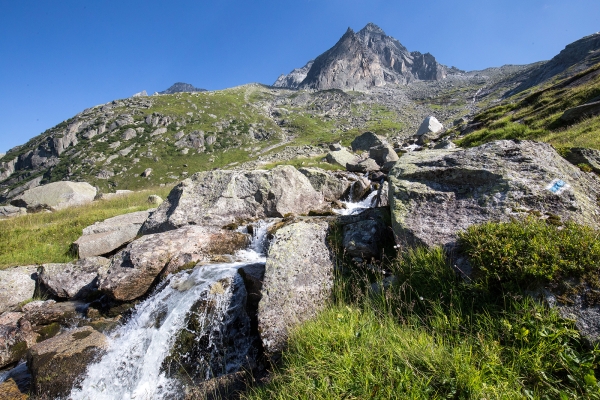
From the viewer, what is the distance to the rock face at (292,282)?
5.92 m

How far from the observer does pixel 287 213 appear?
1488 cm

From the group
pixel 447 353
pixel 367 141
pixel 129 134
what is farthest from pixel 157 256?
pixel 129 134

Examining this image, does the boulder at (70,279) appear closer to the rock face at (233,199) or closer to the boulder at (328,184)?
the rock face at (233,199)

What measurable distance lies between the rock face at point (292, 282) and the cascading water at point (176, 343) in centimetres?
146

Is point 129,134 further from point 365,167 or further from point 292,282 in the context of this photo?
point 292,282

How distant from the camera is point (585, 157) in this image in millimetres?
8422

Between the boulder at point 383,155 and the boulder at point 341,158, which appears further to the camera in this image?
the boulder at point 341,158

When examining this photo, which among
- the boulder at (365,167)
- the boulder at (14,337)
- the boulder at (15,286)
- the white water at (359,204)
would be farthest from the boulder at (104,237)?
the boulder at (365,167)

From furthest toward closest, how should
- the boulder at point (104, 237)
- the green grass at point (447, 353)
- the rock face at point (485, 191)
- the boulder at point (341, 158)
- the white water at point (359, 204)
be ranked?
the boulder at point (341, 158)
the white water at point (359, 204)
the boulder at point (104, 237)
the rock face at point (485, 191)
the green grass at point (447, 353)

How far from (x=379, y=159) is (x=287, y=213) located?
18.3 meters

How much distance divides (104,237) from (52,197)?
20448mm

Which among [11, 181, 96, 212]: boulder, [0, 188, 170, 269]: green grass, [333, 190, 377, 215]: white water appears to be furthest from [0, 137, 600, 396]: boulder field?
[11, 181, 96, 212]: boulder

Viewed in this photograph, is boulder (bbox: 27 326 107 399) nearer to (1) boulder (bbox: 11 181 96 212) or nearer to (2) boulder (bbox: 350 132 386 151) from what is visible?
(1) boulder (bbox: 11 181 96 212)

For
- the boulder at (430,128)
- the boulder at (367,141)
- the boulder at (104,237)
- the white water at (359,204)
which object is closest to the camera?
the boulder at (104,237)
